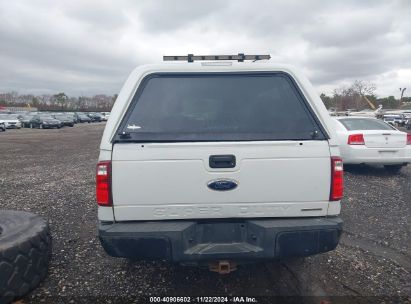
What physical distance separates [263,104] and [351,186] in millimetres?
4949

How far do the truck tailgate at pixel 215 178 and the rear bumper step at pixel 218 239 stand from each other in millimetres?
91

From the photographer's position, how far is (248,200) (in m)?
2.38

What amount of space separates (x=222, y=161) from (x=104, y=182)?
0.96m

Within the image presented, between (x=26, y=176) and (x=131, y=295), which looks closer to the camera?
(x=131, y=295)

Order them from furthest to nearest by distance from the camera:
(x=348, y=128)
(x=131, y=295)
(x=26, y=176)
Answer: (x=26, y=176) → (x=348, y=128) → (x=131, y=295)

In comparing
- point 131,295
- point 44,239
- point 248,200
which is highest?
point 248,200

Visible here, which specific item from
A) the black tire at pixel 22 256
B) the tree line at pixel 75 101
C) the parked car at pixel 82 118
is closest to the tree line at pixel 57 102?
the tree line at pixel 75 101

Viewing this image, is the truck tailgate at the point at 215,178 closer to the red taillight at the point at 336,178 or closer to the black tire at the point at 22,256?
the red taillight at the point at 336,178

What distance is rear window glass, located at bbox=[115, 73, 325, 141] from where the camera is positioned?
95.3 inches

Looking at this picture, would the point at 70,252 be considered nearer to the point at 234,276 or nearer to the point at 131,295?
the point at 131,295

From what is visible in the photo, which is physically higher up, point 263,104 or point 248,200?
point 263,104

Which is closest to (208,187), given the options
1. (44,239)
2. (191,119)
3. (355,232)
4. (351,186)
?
(191,119)

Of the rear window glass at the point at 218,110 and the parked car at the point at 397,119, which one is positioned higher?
the rear window glass at the point at 218,110

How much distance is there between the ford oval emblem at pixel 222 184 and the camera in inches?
92.4
